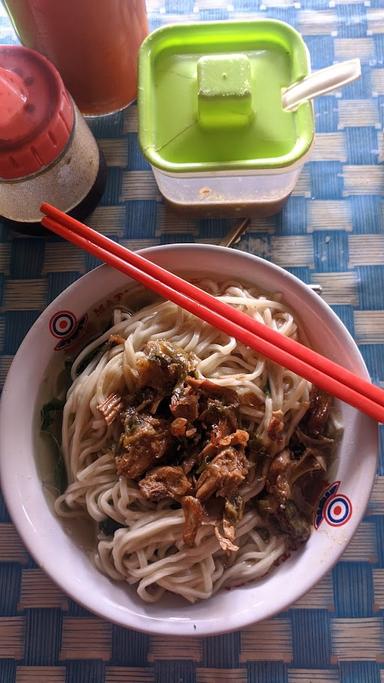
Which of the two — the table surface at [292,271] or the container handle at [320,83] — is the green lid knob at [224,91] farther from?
the table surface at [292,271]

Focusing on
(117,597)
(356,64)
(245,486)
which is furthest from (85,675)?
Answer: (356,64)

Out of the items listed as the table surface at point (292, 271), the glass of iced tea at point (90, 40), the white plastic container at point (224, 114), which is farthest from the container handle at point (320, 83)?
the glass of iced tea at point (90, 40)

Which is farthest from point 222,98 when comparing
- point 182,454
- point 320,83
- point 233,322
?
point 182,454

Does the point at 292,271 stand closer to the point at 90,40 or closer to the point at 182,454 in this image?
the point at 182,454

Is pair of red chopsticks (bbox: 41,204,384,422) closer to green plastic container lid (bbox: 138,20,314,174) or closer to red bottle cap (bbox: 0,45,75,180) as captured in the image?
red bottle cap (bbox: 0,45,75,180)

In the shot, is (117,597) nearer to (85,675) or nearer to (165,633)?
(165,633)

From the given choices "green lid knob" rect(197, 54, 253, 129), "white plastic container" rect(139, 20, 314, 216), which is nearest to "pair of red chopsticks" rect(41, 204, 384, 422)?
"white plastic container" rect(139, 20, 314, 216)
